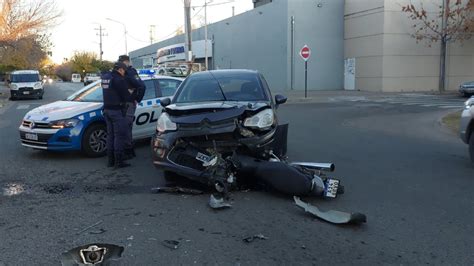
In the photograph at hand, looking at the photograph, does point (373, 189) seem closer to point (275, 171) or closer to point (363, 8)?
point (275, 171)

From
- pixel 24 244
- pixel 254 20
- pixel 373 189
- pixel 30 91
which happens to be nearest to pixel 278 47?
pixel 254 20

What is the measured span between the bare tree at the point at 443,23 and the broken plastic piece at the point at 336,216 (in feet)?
96.5

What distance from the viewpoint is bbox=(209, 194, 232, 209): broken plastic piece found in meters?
5.48

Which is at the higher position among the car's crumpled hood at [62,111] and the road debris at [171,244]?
the car's crumpled hood at [62,111]

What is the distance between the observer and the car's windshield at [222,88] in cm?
736

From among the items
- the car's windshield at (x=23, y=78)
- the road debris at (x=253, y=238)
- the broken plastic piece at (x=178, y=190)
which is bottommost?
the road debris at (x=253, y=238)

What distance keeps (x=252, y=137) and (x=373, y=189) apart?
1.82 meters

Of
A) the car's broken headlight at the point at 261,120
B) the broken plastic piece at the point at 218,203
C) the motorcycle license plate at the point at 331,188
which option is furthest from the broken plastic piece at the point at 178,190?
the motorcycle license plate at the point at 331,188

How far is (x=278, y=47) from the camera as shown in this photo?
37.1m

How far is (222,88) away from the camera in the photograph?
759 centimetres

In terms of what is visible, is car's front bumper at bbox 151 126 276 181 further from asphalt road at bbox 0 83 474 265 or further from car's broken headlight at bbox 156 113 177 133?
asphalt road at bbox 0 83 474 265

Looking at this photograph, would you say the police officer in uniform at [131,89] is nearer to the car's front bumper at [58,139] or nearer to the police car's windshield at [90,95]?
the car's front bumper at [58,139]

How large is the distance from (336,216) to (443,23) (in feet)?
105

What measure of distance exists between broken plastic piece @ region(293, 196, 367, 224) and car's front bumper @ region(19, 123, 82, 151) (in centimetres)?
479
